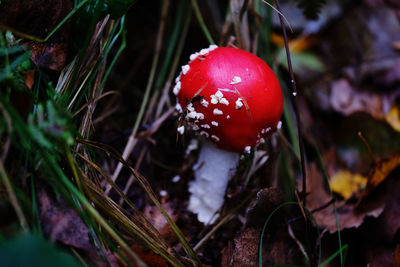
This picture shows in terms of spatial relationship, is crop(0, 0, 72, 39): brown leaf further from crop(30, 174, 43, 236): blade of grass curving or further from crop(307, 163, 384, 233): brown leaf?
crop(307, 163, 384, 233): brown leaf

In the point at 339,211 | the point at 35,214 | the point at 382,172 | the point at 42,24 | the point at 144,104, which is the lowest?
the point at 339,211

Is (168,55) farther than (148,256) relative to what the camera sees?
Yes

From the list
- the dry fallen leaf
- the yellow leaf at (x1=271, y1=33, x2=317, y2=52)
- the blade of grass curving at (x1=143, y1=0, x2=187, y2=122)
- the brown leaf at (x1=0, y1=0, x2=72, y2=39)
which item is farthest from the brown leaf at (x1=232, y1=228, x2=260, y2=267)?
the yellow leaf at (x1=271, y1=33, x2=317, y2=52)

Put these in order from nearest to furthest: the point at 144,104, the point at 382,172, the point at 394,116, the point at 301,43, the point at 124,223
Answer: the point at 124,223, the point at 382,172, the point at 144,104, the point at 394,116, the point at 301,43

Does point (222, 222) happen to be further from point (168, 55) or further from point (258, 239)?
point (168, 55)

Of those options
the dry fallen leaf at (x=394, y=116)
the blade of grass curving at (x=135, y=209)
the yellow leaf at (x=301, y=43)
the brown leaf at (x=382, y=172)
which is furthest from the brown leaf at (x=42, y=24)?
the dry fallen leaf at (x=394, y=116)


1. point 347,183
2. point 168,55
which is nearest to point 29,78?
point 168,55
